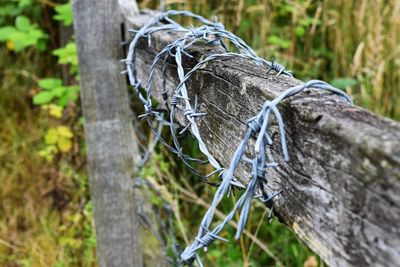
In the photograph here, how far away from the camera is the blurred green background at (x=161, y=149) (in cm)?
268

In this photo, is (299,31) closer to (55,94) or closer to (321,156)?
(55,94)

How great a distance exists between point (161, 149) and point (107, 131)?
86 cm

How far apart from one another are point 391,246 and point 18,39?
8.13 feet

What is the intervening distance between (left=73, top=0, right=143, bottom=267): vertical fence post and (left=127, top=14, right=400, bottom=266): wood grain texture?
96 centimetres

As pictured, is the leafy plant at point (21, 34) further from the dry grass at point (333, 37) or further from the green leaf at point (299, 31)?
the green leaf at point (299, 31)

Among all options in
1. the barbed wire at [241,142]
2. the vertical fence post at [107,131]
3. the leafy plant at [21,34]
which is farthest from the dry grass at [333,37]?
the barbed wire at [241,142]

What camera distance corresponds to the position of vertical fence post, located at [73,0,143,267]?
1762 mm

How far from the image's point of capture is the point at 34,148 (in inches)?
126

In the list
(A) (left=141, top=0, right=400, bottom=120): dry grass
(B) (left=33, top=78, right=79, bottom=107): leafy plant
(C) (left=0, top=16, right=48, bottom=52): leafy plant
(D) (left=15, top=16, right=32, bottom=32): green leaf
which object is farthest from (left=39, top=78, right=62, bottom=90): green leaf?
(A) (left=141, top=0, right=400, bottom=120): dry grass

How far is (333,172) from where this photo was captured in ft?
1.98

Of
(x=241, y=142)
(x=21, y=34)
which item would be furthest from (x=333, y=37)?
(x=241, y=142)

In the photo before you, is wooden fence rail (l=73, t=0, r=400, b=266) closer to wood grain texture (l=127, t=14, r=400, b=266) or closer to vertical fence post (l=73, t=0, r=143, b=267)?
wood grain texture (l=127, t=14, r=400, b=266)

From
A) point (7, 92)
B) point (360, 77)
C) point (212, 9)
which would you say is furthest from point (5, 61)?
point (360, 77)

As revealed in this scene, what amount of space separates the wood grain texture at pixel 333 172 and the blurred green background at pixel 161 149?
67.3 inches
